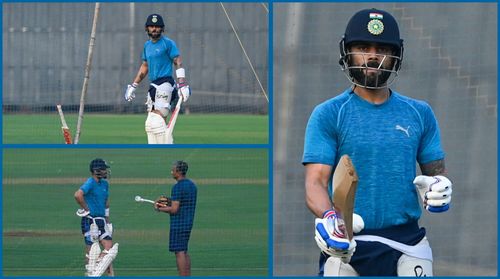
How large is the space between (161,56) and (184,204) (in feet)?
3.22

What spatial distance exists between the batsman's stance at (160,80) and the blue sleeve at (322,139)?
394 cm

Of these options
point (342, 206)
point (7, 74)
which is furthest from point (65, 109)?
point (342, 206)

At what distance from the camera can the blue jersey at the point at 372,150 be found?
4797mm

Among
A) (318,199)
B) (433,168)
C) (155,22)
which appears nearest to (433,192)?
(433,168)

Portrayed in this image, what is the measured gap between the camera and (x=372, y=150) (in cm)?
482

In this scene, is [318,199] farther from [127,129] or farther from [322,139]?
[127,129]

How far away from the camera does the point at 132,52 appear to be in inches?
383

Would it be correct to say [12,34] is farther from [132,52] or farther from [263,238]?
[263,238]

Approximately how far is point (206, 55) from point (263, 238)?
1742 millimetres

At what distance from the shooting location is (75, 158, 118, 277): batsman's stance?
8.70 meters

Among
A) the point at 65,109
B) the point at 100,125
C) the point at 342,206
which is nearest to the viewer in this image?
the point at 342,206

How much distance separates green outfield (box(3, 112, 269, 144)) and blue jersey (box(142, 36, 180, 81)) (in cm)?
54

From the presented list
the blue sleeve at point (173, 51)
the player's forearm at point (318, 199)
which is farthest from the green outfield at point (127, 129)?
the player's forearm at point (318, 199)

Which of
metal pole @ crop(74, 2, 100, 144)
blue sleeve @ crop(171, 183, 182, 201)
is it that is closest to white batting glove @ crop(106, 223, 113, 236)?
blue sleeve @ crop(171, 183, 182, 201)
